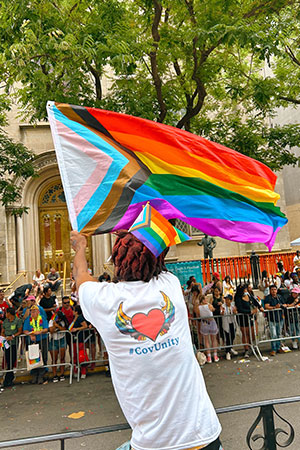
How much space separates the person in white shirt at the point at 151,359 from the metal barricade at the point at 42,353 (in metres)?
6.91

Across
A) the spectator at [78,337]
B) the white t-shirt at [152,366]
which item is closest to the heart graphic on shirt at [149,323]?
the white t-shirt at [152,366]

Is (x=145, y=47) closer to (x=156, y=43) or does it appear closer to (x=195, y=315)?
(x=156, y=43)

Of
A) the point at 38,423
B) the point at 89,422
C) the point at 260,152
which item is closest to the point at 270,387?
the point at 89,422

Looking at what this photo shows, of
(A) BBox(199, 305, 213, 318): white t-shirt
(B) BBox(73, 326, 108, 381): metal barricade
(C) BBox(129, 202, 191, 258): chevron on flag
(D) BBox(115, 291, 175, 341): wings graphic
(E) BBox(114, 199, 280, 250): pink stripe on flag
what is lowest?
(B) BBox(73, 326, 108, 381): metal barricade

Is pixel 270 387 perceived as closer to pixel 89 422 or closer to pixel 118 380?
pixel 89 422

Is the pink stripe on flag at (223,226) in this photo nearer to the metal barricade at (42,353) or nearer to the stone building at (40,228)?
the metal barricade at (42,353)

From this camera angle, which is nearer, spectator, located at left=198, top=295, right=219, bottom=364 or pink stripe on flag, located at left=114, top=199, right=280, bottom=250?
pink stripe on flag, located at left=114, top=199, right=280, bottom=250

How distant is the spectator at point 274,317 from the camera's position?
376 inches

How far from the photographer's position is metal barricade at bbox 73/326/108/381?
27.8ft

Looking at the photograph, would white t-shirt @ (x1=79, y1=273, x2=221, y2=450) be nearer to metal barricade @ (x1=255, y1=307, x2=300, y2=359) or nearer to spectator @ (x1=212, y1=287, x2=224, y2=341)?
spectator @ (x1=212, y1=287, x2=224, y2=341)

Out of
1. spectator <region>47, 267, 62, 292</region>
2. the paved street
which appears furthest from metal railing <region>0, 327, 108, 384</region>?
spectator <region>47, 267, 62, 292</region>

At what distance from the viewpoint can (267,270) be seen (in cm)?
1652

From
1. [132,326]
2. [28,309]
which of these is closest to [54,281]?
[28,309]

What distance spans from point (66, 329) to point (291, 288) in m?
6.84
